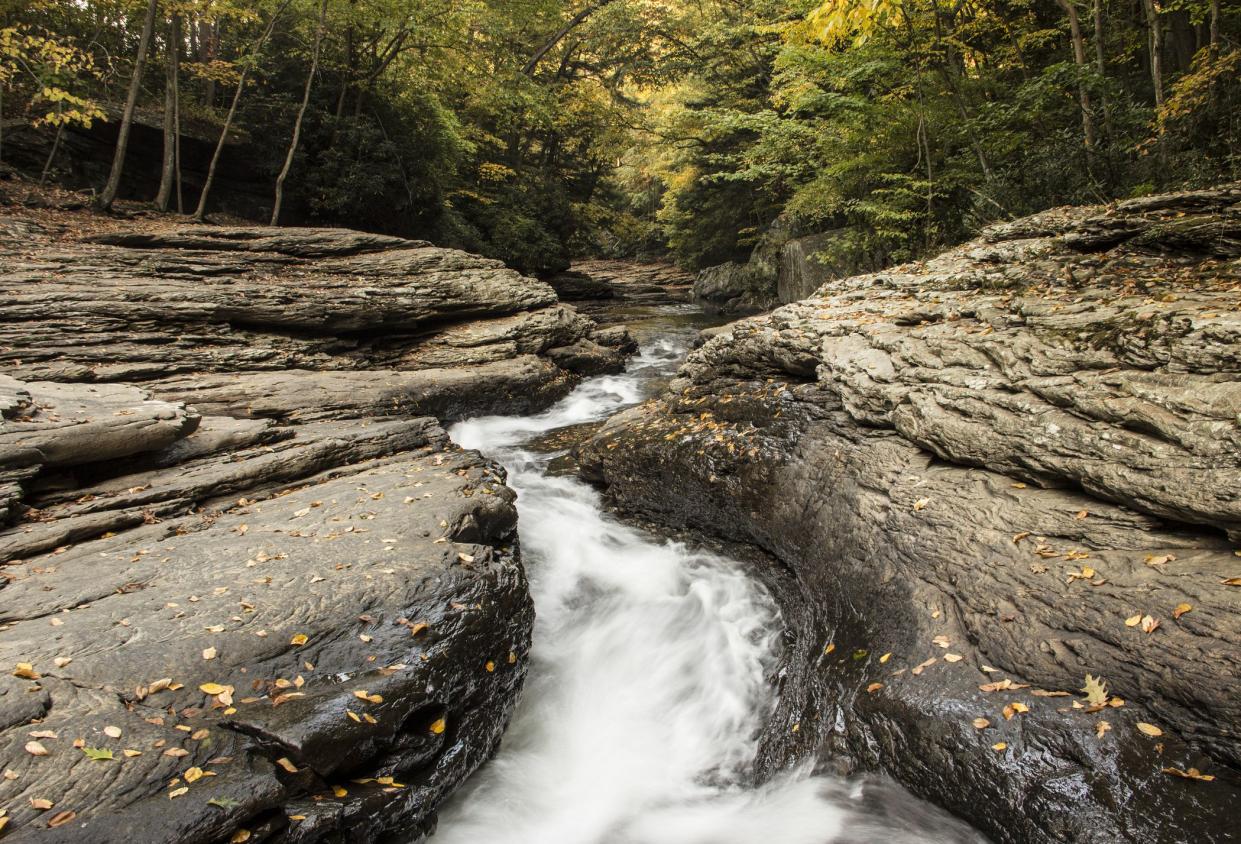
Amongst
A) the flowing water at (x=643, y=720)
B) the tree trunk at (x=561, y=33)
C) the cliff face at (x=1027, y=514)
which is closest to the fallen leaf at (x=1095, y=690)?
the cliff face at (x=1027, y=514)

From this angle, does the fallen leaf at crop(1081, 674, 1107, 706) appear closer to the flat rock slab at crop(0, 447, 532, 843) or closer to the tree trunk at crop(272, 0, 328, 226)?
the flat rock slab at crop(0, 447, 532, 843)

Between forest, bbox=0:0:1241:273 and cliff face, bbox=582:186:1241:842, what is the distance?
3301 mm

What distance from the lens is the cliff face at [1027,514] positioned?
3.22 m

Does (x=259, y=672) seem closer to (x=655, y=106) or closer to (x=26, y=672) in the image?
(x=26, y=672)

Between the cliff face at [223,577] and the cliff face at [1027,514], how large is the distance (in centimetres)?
277

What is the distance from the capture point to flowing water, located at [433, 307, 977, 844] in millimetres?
4027

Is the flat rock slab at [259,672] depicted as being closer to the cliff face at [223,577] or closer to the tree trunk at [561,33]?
the cliff face at [223,577]

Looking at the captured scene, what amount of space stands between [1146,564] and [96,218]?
1917cm

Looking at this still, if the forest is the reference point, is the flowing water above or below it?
below

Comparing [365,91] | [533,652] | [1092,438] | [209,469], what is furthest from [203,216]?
[1092,438]

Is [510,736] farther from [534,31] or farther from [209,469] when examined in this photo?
[534,31]

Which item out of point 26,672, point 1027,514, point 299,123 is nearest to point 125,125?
point 299,123

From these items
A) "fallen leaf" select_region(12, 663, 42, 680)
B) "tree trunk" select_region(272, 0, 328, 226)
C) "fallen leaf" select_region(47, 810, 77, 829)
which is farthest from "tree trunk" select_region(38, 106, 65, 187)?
"fallen leaf" select_region(47, 810, 77, 829)

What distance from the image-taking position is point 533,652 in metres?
5.79
